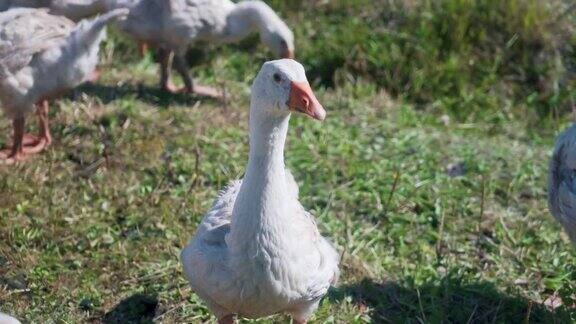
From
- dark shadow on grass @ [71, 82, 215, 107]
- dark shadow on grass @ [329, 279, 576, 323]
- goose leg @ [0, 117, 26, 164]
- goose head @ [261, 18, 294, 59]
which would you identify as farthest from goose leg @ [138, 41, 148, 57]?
dark shadow on grass @ [329, 279, 576, 323]

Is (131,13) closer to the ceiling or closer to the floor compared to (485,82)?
closer to the ceiling

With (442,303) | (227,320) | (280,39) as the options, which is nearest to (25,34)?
(280,39)

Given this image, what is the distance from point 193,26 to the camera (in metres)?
7.33

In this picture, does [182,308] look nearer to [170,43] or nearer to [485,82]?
[170,43]

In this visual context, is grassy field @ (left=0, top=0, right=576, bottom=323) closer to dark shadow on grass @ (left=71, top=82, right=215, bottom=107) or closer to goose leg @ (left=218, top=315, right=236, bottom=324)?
dark shadow on grass @ (left=71, top=82, right=215, bottom=107)

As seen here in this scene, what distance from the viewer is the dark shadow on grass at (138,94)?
24.0ft

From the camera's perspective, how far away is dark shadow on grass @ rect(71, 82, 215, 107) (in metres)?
7.31

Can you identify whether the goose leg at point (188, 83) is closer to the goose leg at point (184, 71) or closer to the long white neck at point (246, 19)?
the goose leg at point (184, 71)

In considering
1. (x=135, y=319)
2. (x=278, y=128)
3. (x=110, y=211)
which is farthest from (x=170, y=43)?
→ (x=278, y=128)

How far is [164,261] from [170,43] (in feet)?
7.63

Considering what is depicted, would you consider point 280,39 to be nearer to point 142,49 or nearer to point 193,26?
point 193,26

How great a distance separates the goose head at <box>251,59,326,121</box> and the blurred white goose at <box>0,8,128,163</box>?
8.04 feet

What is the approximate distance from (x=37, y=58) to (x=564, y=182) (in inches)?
129

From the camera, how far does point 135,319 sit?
5.14 metres
